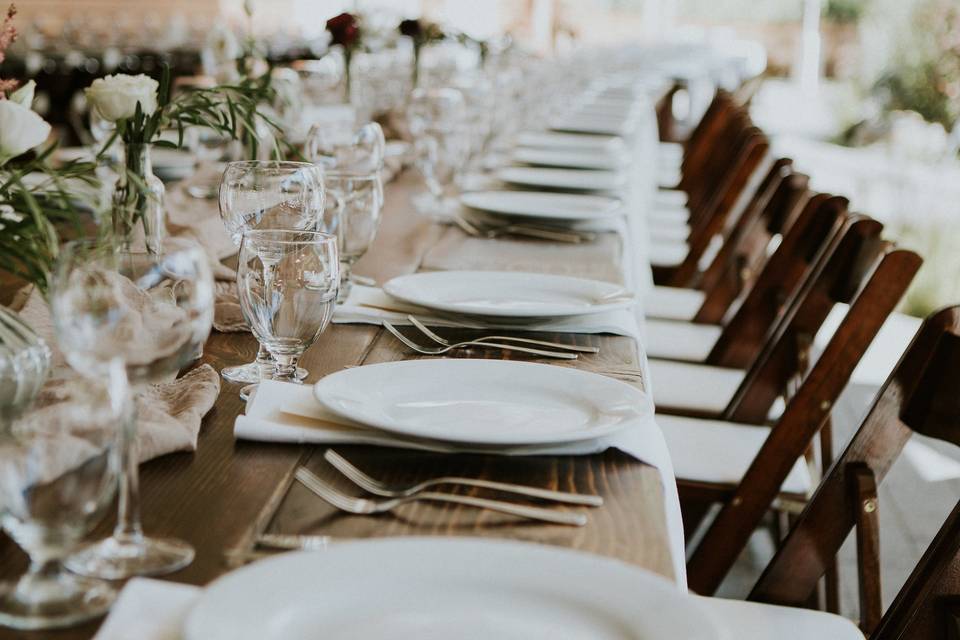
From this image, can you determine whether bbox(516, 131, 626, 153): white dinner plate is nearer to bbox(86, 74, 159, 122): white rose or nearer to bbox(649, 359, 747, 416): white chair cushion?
bbox(649, 359, 747, 416): white chair cushion

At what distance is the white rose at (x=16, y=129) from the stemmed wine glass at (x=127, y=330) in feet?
0.81

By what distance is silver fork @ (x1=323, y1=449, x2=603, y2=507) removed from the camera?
0.94 meters

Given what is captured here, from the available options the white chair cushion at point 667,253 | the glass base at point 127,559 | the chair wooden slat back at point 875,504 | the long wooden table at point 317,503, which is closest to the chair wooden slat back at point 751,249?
the white chair cushion at point 667,253

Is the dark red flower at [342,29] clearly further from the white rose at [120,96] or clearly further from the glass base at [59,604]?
the glass base at [59,604]

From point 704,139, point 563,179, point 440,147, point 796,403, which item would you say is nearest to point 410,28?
point 563,179

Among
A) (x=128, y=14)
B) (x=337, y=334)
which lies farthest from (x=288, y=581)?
(x=128, y=14)

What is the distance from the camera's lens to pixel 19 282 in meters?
1.71

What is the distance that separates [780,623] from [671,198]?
4080 mm

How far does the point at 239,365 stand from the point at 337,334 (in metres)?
0.19

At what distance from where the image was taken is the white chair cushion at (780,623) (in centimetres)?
138

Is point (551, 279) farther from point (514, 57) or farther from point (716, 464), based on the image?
point (514, 57)

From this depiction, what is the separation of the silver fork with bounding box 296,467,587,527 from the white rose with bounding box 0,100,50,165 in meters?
0.40

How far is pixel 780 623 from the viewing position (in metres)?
1.41

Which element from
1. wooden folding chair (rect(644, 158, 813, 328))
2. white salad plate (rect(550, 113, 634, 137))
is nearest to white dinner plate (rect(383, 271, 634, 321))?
wooden folding chair (rect(644, 158, 813, 328))
